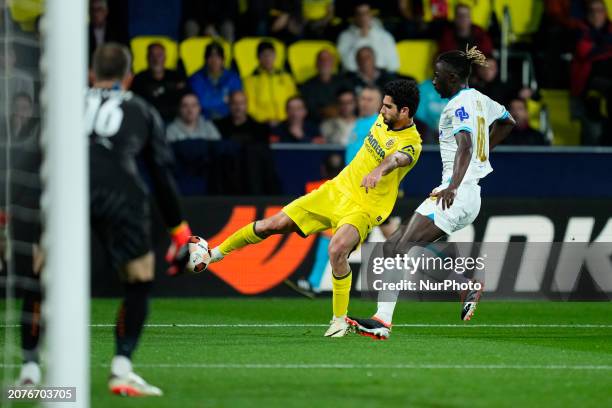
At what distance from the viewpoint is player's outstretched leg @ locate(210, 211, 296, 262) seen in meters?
10.2

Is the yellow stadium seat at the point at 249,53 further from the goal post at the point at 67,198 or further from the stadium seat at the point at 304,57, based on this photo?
the goal post at the point at 67,198

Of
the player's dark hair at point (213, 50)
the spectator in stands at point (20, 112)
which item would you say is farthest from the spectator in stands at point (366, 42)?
the spectator in stands at point (20, 112)

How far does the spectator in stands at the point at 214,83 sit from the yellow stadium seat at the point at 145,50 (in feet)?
1.48

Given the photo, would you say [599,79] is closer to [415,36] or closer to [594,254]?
[415,36]

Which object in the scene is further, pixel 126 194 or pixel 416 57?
pixel 416 57

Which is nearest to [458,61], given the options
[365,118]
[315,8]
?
[365,118]

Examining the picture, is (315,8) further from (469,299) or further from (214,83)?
(469,299)

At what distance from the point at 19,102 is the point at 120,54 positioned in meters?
4.01

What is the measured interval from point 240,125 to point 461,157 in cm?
554

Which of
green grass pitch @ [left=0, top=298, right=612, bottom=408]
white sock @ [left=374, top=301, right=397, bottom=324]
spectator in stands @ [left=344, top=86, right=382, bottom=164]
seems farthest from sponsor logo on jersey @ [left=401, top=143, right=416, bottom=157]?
spectator in stands @ [left=344, top=86, right=382, bottom=164]

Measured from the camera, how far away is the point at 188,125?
1445cm

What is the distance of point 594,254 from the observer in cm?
1349

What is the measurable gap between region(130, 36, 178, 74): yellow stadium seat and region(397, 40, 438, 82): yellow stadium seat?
2759 mm

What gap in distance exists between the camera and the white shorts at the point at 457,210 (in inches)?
395
